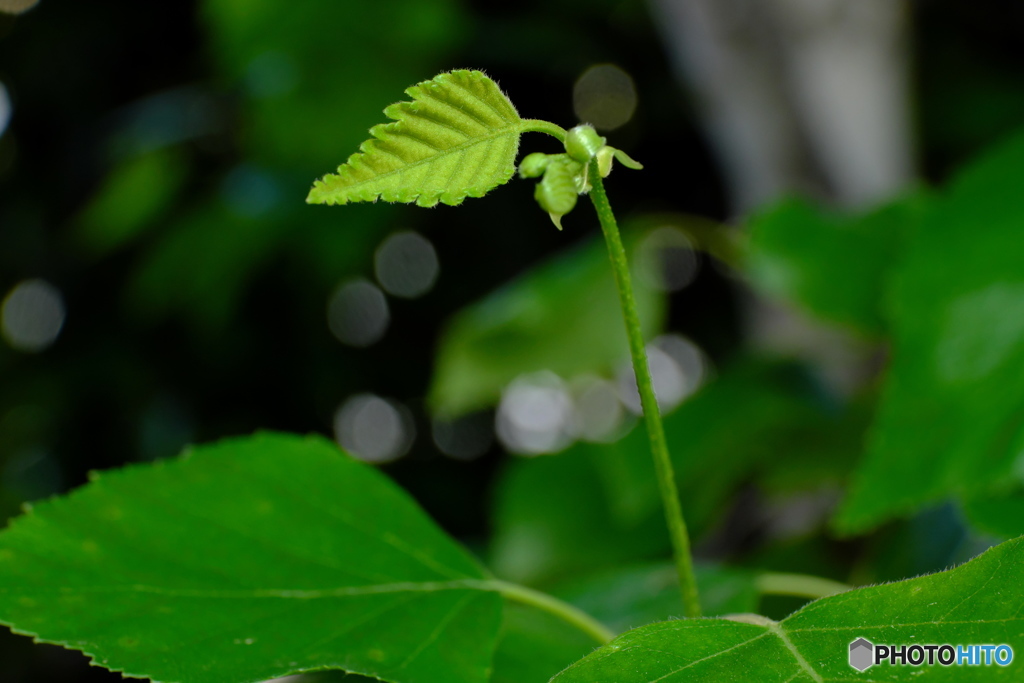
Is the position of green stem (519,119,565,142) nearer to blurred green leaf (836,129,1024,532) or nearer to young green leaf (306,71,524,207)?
young green leaf (306,71,524,207)

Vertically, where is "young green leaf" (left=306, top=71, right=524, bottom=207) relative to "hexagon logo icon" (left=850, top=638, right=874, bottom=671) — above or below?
above

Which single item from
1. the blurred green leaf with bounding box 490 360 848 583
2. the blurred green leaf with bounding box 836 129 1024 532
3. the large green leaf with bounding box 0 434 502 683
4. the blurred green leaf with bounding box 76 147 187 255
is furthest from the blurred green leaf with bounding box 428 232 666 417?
the blurred green leaf with bounding box 76 147 187 255

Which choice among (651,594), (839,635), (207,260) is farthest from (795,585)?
(207,260)

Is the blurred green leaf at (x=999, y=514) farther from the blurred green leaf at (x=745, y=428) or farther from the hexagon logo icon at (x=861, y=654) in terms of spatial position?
the blurred green leaf at (x=745, y=428)

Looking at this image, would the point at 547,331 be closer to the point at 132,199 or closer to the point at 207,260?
the point at 207,260

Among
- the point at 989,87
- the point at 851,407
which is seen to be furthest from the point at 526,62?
the point at 851,407

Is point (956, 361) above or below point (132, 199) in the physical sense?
below

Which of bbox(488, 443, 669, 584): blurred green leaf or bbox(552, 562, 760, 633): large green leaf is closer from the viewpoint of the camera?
bbox(552, 562, 760, 633): large green leaf
